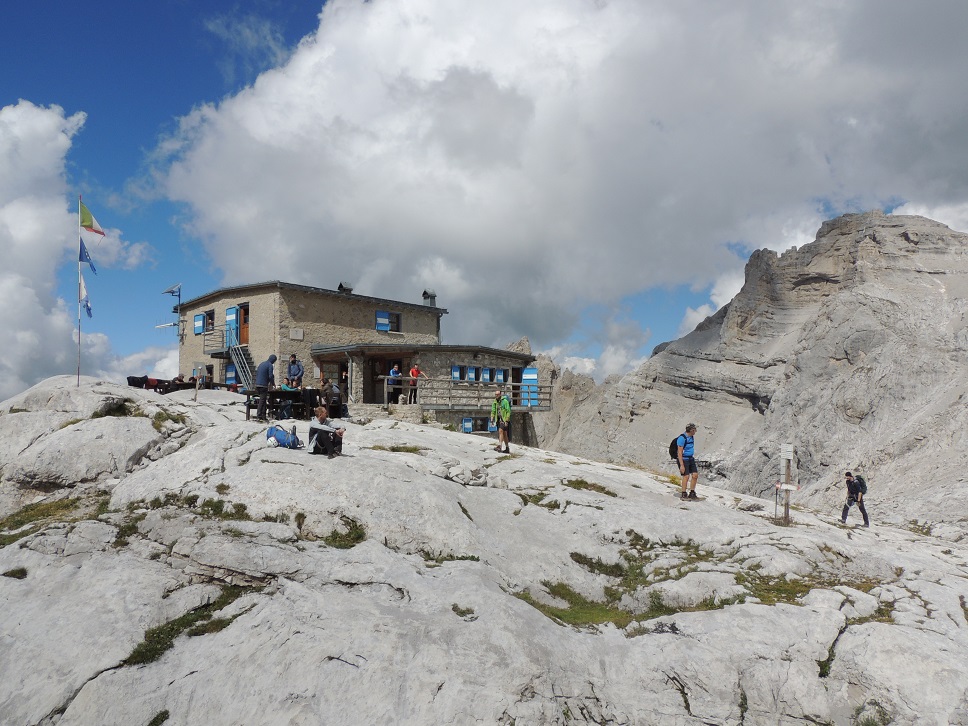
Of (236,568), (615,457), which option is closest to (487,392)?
(236,568)

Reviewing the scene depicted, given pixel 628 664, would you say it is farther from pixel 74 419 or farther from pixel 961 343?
pixel 961 343

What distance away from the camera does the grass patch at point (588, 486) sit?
1726 cm

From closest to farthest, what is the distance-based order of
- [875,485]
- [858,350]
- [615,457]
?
1. [875,485]
2. [858,350]
3. [615,457]

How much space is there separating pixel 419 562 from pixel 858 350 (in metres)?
51.6

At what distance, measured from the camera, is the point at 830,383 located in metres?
49.5

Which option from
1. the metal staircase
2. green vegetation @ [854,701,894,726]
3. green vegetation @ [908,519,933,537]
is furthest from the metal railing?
green vegetation @ [854,701,894,726]

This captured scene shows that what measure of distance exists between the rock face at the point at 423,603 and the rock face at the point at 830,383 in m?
18.6

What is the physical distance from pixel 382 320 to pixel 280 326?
7395mm

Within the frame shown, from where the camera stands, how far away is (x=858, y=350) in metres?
50.0

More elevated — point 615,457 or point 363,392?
point 363,392

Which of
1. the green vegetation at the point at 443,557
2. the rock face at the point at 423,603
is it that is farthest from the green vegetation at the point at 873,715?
the green vegetation at the point at 443,557

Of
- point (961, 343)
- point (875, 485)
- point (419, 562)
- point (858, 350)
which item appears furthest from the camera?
point (858, 350)

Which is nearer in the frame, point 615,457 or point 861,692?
point 861,692

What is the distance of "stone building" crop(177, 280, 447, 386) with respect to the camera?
35.7 metres
